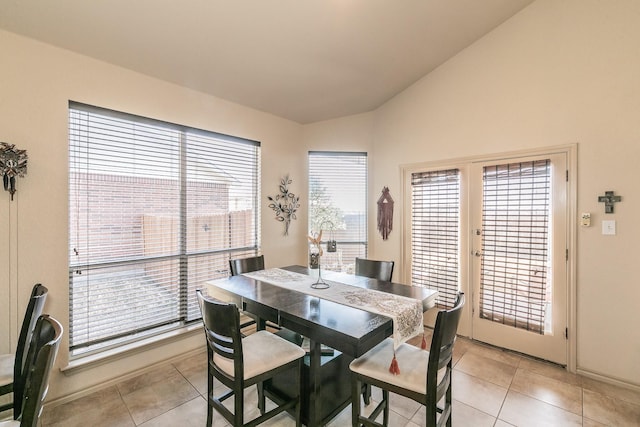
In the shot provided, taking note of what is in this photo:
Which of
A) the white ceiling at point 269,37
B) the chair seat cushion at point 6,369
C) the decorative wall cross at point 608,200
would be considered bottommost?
the chair seat cushion at point 6,369

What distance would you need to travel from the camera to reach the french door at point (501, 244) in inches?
108

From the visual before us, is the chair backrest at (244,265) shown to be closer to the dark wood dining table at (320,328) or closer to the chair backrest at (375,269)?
the dark wood dining table at (320,328)

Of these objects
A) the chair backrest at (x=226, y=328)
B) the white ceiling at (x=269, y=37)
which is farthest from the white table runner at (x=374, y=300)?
the white ceiling at (x=269, y=37)

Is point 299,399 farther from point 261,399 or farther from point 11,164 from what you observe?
point 11,164

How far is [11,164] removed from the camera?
1986mm

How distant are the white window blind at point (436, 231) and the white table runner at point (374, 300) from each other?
63.8 inches

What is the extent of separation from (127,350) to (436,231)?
345cm

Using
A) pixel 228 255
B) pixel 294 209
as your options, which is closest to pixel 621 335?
pixel 294 209

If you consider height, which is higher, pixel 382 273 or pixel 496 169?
pixel 496 169

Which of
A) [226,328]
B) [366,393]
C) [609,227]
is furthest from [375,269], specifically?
[609,227]

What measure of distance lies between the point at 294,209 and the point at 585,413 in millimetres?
3403

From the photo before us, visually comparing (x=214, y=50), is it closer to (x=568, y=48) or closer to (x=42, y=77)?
(x=42, y=77)

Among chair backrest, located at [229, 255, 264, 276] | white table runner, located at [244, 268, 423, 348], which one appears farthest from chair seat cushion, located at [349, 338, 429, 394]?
chair backrest, located at [229, 255, 264, 276]

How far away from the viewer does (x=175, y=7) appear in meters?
1.99
